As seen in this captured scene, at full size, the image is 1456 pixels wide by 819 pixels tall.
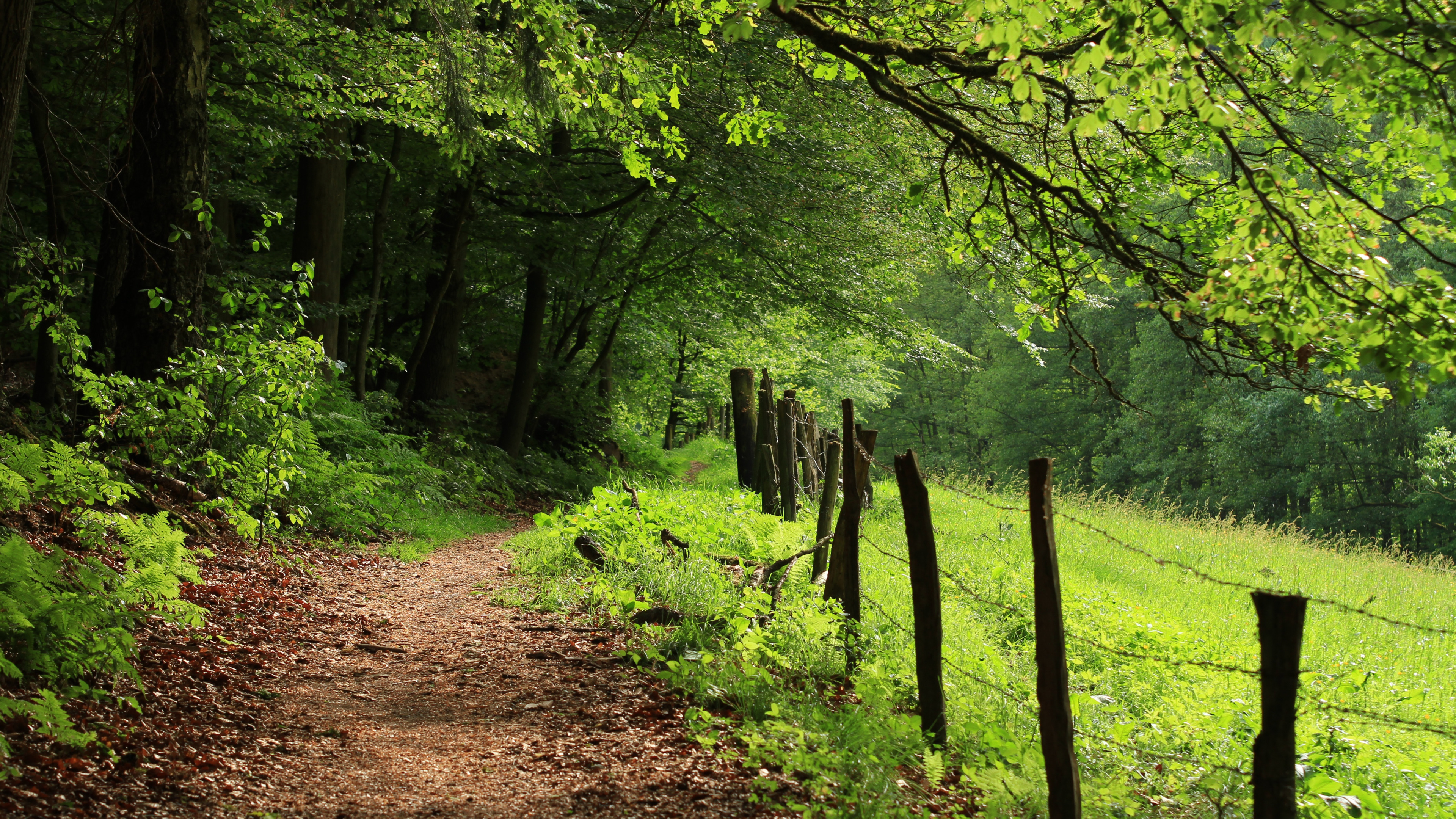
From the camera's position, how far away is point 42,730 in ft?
9.91

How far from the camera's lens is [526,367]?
17109 mm

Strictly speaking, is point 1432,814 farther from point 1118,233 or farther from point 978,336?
point 978,336

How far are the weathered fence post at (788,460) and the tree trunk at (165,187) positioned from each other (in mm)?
5902

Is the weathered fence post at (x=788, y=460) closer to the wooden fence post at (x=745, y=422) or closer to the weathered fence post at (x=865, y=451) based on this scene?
the wooden fence post at (x=745, y=422)

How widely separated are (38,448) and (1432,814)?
7720mm

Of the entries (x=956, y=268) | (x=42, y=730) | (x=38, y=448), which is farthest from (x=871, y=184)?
(x=42, y=730)

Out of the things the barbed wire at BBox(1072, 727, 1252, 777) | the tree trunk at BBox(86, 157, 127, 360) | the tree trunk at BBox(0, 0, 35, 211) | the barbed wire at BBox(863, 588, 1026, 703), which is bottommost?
the barbed wire at BBox(1072, 727, 1252, 777)

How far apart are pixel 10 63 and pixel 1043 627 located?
5.68m

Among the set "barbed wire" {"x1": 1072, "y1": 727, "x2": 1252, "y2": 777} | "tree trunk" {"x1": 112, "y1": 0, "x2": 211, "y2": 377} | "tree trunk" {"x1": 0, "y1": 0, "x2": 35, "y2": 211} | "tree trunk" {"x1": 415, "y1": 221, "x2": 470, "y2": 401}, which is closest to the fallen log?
"tree trunk" {"x1": 112, "y1": 0, "x2": 211, "y2": 377}

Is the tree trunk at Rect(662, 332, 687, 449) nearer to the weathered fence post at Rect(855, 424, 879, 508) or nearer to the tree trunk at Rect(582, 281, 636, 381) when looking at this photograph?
the tree trunk at Rect(582, 281, 636, 381)

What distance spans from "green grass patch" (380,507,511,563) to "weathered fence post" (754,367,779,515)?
3904 millimetres

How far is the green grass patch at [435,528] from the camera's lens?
9.39m

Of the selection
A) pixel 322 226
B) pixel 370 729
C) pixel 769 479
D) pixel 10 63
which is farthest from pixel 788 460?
pixel 10 63

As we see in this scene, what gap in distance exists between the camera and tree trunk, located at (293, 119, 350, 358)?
39.2ft
